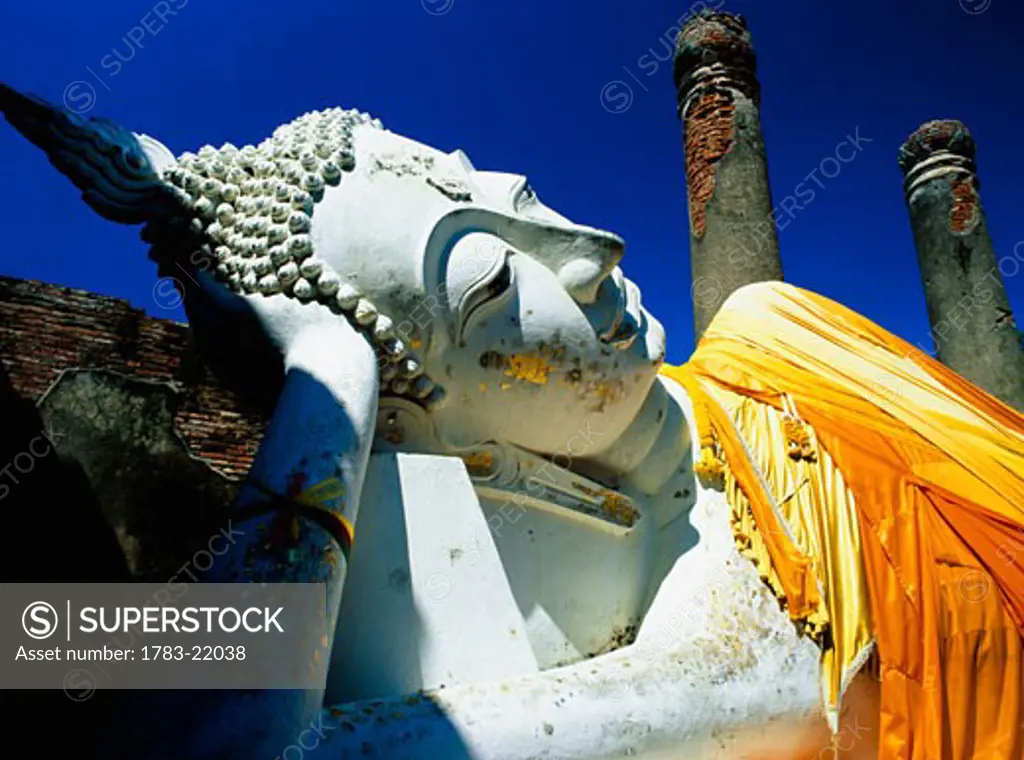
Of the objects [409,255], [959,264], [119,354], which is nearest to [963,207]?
[959,264]

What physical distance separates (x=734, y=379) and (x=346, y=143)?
1256 mm

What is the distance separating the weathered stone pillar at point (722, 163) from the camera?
25.8 feet

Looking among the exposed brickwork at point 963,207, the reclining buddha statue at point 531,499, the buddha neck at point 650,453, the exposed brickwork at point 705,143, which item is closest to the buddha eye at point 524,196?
the reclining buddha statue at point 531,499

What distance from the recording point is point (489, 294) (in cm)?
207

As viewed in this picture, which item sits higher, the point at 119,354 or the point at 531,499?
the point at 119,354

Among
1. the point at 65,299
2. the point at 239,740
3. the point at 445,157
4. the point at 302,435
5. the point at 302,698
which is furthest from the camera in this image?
the point at 445,157

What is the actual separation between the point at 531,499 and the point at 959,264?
806cm

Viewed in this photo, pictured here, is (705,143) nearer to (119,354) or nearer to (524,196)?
(524,196)

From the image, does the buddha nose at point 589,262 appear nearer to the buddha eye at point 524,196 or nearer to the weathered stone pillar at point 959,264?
the buddha eye at point 524,196

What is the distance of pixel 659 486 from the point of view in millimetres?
2430

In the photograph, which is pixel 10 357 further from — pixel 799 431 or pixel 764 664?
pixel 799 431

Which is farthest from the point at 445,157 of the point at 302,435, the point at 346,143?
the point at 302,435

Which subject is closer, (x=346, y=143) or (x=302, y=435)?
(x=302, y=435)

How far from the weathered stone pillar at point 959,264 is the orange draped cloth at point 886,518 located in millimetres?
6384
